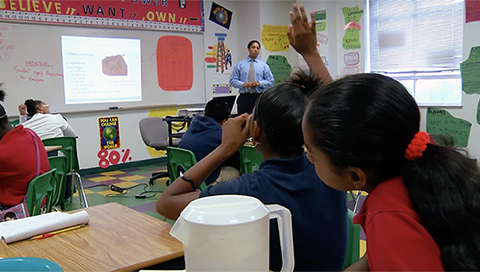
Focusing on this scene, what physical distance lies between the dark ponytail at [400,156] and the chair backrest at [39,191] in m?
1.85

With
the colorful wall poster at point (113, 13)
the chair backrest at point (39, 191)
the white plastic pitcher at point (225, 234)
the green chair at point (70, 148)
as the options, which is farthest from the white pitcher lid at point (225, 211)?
the colorful wall poster at point (113, 13)

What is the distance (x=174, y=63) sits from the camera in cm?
632

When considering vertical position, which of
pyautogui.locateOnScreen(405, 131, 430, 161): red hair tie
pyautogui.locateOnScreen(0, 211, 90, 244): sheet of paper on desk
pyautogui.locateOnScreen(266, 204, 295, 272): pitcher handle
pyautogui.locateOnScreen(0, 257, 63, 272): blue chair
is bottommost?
pyautogui.locateOnScreen(0, 211, 90, 244): sheet of paper on desk

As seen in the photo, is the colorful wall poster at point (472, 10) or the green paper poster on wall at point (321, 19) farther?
the green paper poster on wall at point (321, 19)

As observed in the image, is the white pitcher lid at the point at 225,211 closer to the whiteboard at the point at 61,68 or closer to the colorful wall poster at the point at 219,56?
the whiteboard at the point at 61,68

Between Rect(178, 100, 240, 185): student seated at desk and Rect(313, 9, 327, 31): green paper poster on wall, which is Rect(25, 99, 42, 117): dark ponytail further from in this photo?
Rect(313, 9, 327, 31): green paper poster on wall

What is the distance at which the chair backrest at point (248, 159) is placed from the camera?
2.84 metres

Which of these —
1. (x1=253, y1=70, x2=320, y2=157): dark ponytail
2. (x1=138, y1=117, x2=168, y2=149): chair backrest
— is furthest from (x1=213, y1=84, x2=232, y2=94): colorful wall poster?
(x1=253, y1=70, x2=320, y2=157): dark ponytail

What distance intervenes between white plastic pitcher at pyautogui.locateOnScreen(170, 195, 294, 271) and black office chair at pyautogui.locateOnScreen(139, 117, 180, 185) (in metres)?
4.49

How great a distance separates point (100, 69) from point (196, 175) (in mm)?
4721

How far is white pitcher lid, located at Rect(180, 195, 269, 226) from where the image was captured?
2.15 ft

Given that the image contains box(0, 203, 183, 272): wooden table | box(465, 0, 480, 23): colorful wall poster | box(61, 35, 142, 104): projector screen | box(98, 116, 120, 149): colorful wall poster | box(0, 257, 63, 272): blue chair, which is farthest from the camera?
box(98, 116, 120, 149): colorful wall poster

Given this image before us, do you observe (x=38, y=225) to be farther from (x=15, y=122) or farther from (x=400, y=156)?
(x=15, y=122)

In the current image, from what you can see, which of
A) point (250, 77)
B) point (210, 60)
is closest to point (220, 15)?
point (210, 60)
